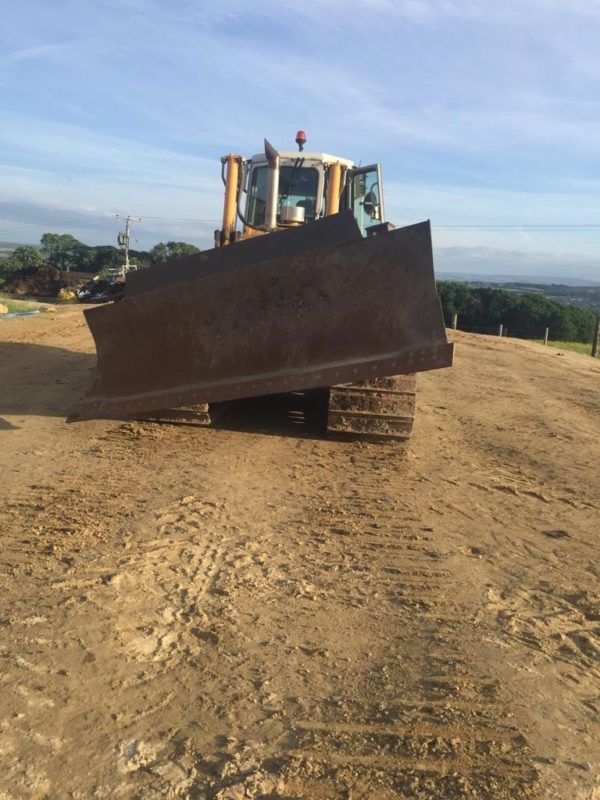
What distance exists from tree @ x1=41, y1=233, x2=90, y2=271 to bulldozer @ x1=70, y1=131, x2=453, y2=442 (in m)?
49.0

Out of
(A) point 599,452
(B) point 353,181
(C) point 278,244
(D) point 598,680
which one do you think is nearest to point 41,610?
(D) point 598,680

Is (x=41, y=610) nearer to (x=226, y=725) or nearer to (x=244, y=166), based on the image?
(x=226, y=725)

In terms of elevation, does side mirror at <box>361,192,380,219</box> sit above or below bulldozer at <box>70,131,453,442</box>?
above

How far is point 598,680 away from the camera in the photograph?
2.76 metres

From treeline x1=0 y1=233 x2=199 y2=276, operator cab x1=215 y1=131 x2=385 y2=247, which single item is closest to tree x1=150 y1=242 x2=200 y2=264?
treeline x1=0 y1=233 x2=199 y2=276

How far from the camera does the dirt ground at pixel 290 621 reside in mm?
2219

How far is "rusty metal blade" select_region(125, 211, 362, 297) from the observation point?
5.77 metres

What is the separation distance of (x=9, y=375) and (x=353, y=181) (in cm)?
465

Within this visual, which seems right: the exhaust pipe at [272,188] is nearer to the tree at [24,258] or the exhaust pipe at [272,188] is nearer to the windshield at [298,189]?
the windshield at [298,189]

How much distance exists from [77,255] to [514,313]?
3284 cm

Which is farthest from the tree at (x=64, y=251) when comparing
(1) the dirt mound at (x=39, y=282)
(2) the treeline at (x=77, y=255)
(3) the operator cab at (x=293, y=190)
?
(3) the operator cab at (x=293, y=190)

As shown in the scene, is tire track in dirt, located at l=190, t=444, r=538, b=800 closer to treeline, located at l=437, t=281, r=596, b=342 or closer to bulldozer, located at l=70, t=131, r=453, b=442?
bulldozer, located at l=70, t=131, r=453, b=442

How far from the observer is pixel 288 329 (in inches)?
209

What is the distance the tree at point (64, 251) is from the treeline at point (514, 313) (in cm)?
2750
